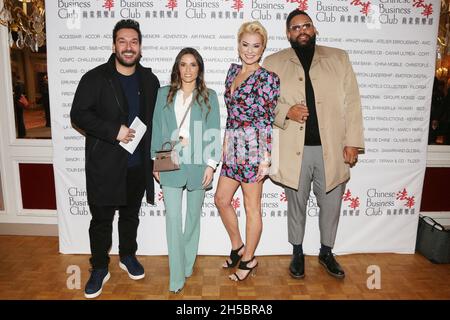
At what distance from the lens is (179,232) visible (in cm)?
280

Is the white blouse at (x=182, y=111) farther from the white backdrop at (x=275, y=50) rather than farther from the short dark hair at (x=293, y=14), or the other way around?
the short dark hair at (x=293, y=14)

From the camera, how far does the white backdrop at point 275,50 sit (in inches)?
125

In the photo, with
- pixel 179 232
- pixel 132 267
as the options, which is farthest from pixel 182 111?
pixel 132 267

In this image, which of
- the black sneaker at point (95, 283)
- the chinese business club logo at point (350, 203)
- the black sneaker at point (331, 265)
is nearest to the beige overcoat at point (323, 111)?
the chinese business club logo at point (350, 203)

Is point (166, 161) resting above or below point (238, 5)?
below

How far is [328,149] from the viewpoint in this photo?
2.93m

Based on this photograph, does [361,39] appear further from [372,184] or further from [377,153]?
[372,184]

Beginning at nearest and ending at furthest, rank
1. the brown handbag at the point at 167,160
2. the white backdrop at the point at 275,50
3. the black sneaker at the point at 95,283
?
the brown handbag at the point at 167,160 < the black sneaker at the point at 95,283 < the white backdrop at the point at 275,50

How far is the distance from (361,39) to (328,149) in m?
1.03

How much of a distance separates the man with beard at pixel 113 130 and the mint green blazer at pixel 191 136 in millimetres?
147

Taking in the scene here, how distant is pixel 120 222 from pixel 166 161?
764 mm

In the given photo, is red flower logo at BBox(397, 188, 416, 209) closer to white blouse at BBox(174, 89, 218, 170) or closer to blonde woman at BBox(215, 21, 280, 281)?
blonde woman at BBox(215, 21, 280, 281)

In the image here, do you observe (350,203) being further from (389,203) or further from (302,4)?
(302,4)

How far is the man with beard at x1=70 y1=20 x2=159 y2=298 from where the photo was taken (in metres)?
2.71
